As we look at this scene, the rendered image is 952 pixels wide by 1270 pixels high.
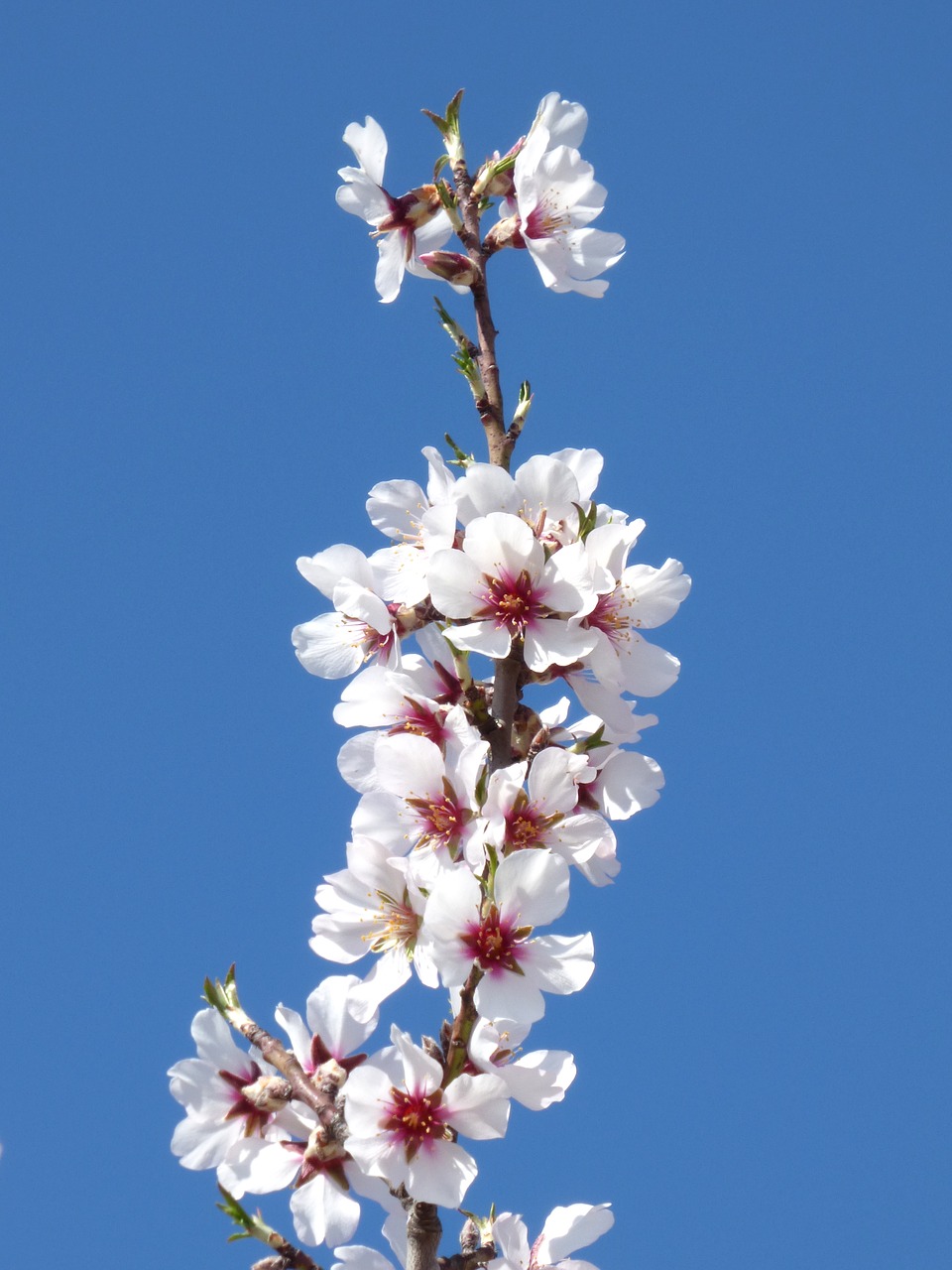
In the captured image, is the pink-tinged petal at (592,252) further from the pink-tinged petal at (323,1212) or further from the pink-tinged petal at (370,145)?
the pink-tinged petal at (323,1212)

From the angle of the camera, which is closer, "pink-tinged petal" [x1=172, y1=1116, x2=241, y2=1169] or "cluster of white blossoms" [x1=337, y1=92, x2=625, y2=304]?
"pink-tinged petal" [x1=172, y1=1116, x2=241, y2=1169]

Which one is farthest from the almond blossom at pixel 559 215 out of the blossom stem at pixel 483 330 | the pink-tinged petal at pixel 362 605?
the pink-tinged petal at pixel 362 605

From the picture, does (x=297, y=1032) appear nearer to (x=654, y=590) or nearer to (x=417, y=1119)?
(x=417, y=1119)

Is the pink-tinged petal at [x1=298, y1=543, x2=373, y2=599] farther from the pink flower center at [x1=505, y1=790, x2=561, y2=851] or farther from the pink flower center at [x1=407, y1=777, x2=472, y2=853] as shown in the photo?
the pink flower center at [x1=505, y1=790, x2=561, y2=851]

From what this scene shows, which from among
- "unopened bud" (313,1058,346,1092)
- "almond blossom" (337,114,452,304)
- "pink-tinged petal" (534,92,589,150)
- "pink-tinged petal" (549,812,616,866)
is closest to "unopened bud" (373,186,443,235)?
"almond blossom" (337,114,452,304)

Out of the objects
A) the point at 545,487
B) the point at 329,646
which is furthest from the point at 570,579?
the point at 329,646

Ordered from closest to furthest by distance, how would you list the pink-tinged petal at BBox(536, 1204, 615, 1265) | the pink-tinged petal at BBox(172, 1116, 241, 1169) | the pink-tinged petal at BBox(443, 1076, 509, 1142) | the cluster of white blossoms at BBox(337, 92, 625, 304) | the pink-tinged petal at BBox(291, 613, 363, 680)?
1. the pink-tinged petal at BBox(443, 1076, 509, 1142)
2. the pink-tinged petal at BBox(172, 1116, 241, 1169)
3. the pink-tinged petal at BBox(536, 1204, 615, 1265)
4. the pink-tinged petal at BBox(291, 613, 363, 680)
5. the cluster of white blossoms at BBox(337, 92, 625, 304)

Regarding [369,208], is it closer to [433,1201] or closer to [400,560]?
[400,560]
